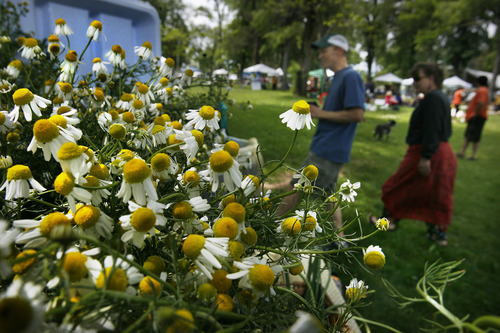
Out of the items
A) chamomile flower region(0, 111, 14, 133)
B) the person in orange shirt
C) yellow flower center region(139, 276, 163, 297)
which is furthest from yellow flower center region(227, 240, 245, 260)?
the person in orange shirt

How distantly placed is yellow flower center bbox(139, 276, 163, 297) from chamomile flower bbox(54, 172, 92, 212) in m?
0.16

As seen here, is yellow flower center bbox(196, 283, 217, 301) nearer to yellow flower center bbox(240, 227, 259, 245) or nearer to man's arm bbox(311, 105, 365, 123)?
yellow flower center bbox(240, 227, 259, 245)

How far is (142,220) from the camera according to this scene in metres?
0.42

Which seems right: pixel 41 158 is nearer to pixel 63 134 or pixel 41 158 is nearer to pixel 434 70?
pixel 63 134

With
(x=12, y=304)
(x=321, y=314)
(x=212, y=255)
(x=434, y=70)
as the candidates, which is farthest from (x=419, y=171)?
(x=12, y=304)

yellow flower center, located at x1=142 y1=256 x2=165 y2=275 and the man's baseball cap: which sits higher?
the man's baseball cap

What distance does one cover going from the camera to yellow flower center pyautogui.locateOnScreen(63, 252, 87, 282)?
0.35 m

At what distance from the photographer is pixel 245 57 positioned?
30.0 m

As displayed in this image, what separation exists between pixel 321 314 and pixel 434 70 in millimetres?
3094

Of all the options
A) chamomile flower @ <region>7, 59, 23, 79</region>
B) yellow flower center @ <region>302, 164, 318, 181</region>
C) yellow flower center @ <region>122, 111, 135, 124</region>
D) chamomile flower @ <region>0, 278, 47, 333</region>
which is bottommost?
chamomile flower @ <region>0, 278, 47, 333</region>

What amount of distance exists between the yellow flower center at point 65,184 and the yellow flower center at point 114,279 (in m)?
0.15

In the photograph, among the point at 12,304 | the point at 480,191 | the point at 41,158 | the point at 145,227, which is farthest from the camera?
the point at 480,191

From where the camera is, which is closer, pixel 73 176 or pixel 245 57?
pixel 73 176

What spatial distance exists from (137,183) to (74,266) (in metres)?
0.15
